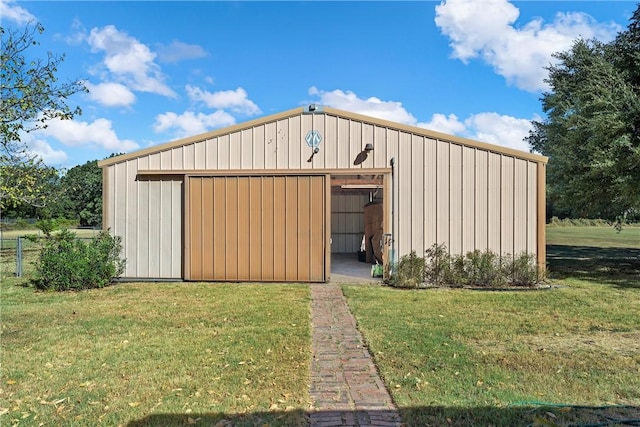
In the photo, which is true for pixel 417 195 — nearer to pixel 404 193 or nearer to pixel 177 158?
pixel 404 193

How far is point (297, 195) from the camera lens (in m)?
8.55

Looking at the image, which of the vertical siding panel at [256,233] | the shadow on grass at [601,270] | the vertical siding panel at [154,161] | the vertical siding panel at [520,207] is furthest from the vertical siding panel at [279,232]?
the shadow on grass at [601,270]

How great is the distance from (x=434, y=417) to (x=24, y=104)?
11.9 meters

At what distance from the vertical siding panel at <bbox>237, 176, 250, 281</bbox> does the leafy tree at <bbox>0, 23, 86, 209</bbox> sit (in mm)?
6227

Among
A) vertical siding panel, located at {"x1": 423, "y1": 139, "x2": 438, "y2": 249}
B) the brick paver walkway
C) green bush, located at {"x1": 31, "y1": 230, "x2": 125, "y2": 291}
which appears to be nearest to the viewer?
the brick paver walkway

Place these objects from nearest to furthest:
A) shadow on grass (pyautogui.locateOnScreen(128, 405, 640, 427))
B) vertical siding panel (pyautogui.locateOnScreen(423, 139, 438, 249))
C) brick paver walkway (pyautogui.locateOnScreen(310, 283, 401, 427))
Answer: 1. shadow on grass (pyautogui.locateOnScreen(128, 405, 640, 427))
2. brick paver walkway (pyautogui.locateOnScreen(310, 283, 401, 427))
3. vertical siding panel (pyautogui.locateOnScreen(423, 139, 438, 249))

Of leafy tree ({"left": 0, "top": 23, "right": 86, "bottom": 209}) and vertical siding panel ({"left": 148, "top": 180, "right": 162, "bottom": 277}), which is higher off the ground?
leafy tree ({"left": 0, "top": 23, "right": 86, "bottom": 209})

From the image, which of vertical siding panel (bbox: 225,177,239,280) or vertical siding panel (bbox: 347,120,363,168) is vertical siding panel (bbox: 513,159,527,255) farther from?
vertical siding panel (bbox: 225,177,239,280)

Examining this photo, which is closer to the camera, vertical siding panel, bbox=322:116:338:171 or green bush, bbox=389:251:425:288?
green bush, bbox=389:251:425:288

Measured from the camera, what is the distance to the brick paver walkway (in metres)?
2.78

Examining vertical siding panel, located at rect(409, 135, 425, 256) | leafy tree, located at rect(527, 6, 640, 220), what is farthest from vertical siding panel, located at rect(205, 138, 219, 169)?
leafy tree, located at rect(527, 6, 640, 220)

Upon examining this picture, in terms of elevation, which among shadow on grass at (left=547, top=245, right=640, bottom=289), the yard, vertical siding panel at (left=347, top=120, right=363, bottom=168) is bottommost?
shadow on grass at (left=547, top=245, right=640, bottom=289)

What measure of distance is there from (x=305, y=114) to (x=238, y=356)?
579 centimetres

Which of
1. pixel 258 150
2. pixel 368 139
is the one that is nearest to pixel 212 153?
pixel 258 150
